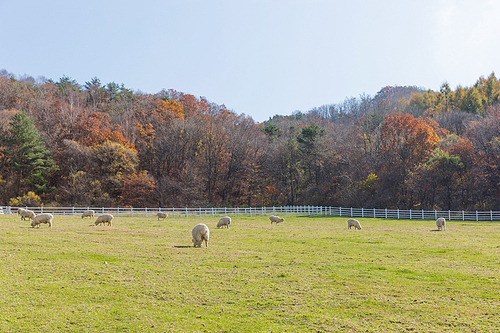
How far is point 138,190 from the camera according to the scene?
167 ft

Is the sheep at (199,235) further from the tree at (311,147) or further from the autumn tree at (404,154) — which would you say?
the tree at (311,147)

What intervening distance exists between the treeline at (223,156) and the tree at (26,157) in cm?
16

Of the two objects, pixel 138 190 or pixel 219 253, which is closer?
pixel 219 253

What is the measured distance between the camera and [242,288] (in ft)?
32.8

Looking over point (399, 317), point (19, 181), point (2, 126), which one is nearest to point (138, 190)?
point (19, 181)

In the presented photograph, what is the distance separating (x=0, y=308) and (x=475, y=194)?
4631 cm

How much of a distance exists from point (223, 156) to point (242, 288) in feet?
166

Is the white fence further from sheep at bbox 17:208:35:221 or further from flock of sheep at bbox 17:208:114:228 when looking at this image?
sheep at bbox 17:208:35:221

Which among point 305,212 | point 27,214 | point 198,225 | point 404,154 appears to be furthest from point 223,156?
point 198,225

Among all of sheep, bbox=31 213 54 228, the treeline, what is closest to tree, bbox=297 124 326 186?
the treeline

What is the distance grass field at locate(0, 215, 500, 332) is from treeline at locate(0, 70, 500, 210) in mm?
32976

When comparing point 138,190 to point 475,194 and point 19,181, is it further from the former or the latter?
point 475,194

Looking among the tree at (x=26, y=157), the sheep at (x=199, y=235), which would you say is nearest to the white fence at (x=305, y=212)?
the tree at (x=26, y=157)

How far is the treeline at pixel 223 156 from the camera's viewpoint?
4669 centimetres
